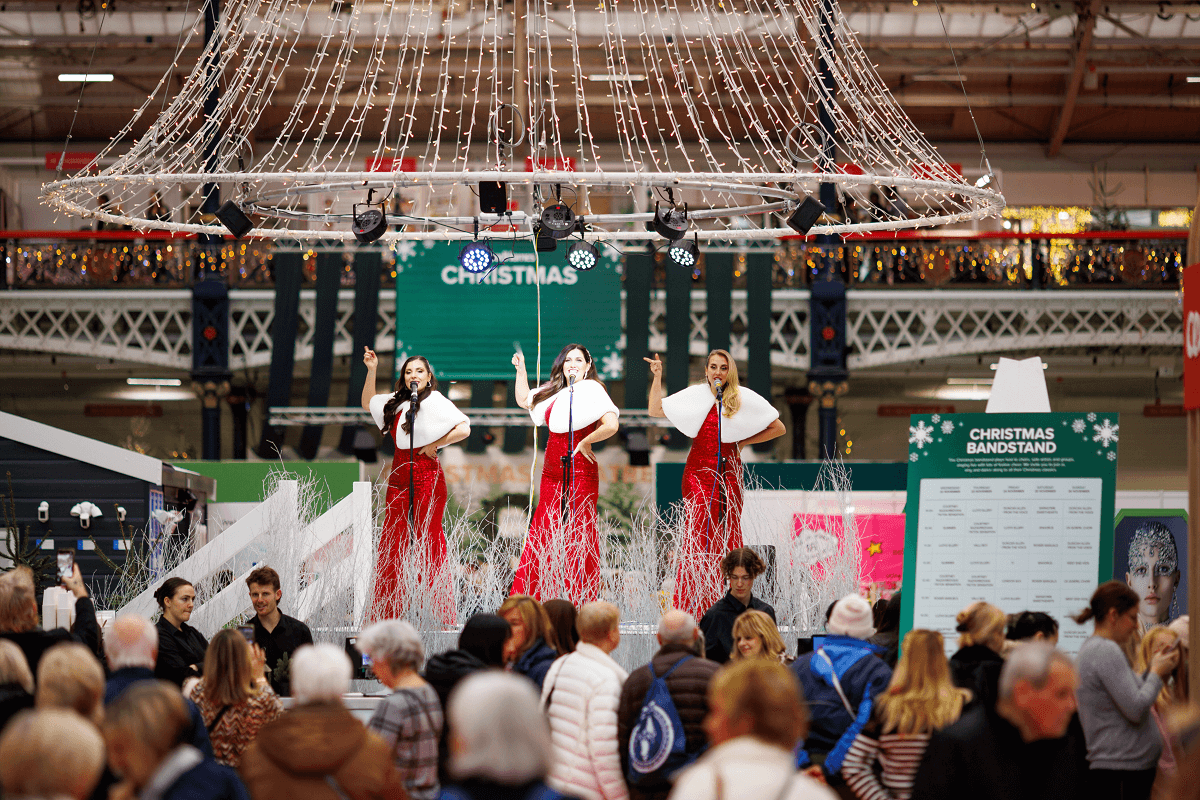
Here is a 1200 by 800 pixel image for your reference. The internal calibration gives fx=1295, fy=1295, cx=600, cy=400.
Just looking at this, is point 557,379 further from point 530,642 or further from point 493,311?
point 493,311

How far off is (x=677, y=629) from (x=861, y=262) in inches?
518

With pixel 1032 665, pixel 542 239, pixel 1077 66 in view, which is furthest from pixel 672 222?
pixel 1077 66

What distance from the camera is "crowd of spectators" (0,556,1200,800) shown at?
2.61 m

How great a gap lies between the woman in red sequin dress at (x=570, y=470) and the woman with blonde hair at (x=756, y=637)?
2.82 metres

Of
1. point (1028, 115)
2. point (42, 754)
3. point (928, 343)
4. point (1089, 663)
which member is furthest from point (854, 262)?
point (42, 754)

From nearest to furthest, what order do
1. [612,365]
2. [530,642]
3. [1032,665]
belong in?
[1032,665] → [530,642] → [612,365]

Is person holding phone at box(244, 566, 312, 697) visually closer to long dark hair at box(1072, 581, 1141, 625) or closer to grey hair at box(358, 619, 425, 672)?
grey hair at box(358, 619, 425, 672)

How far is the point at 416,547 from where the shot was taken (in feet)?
23.6

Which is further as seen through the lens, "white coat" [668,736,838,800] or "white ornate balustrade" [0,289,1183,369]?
"white ornate balustrade" [0,289,1183,369]

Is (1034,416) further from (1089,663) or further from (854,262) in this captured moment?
(854,262)

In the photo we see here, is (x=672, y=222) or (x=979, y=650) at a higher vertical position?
(x=672, y=222)

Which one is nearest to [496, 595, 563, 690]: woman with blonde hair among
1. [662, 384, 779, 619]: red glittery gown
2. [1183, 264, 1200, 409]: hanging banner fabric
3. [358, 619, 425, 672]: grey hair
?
[358, 619, 425, 672]: grey hair

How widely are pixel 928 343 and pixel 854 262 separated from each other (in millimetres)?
1660

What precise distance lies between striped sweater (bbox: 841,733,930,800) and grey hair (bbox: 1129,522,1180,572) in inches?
274
